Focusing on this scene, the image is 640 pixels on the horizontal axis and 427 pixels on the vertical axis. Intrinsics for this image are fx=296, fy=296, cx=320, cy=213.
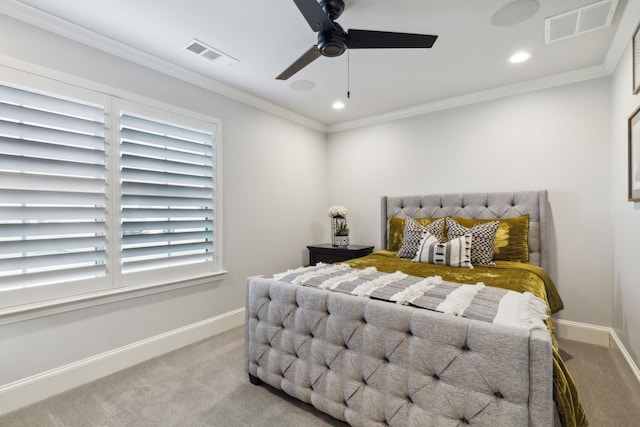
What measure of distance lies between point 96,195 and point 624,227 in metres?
4.19

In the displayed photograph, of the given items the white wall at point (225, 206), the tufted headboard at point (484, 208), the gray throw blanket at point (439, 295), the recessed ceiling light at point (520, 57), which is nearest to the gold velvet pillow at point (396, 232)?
the tufted headboard at point (484, 208)

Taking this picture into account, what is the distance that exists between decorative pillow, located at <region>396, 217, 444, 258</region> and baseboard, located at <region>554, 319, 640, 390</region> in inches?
57.7

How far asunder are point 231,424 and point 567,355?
2815 millimetres

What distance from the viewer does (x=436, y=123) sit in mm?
3730

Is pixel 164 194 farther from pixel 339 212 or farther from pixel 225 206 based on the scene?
pixel 339 212

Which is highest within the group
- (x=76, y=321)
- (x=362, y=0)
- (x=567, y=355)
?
(x=362, y=0)

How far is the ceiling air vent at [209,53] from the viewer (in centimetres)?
240

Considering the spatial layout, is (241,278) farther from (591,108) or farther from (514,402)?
(591,108)

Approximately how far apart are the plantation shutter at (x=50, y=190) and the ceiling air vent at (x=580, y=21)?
3466 mm

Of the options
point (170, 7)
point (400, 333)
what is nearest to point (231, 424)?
point (400, 333)

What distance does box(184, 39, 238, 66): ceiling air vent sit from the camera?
7.87 feet

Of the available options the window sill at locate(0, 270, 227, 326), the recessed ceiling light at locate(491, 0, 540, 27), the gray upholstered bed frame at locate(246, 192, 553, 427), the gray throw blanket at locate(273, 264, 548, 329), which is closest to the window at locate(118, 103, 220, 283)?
the window sill at locate(0, 270, 227, 326)

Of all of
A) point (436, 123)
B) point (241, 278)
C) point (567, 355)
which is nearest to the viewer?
point (567, 355)

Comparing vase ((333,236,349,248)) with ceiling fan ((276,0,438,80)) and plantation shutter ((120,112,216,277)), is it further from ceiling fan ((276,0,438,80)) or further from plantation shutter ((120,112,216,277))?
ceiling fan ((276,0,438,80))
